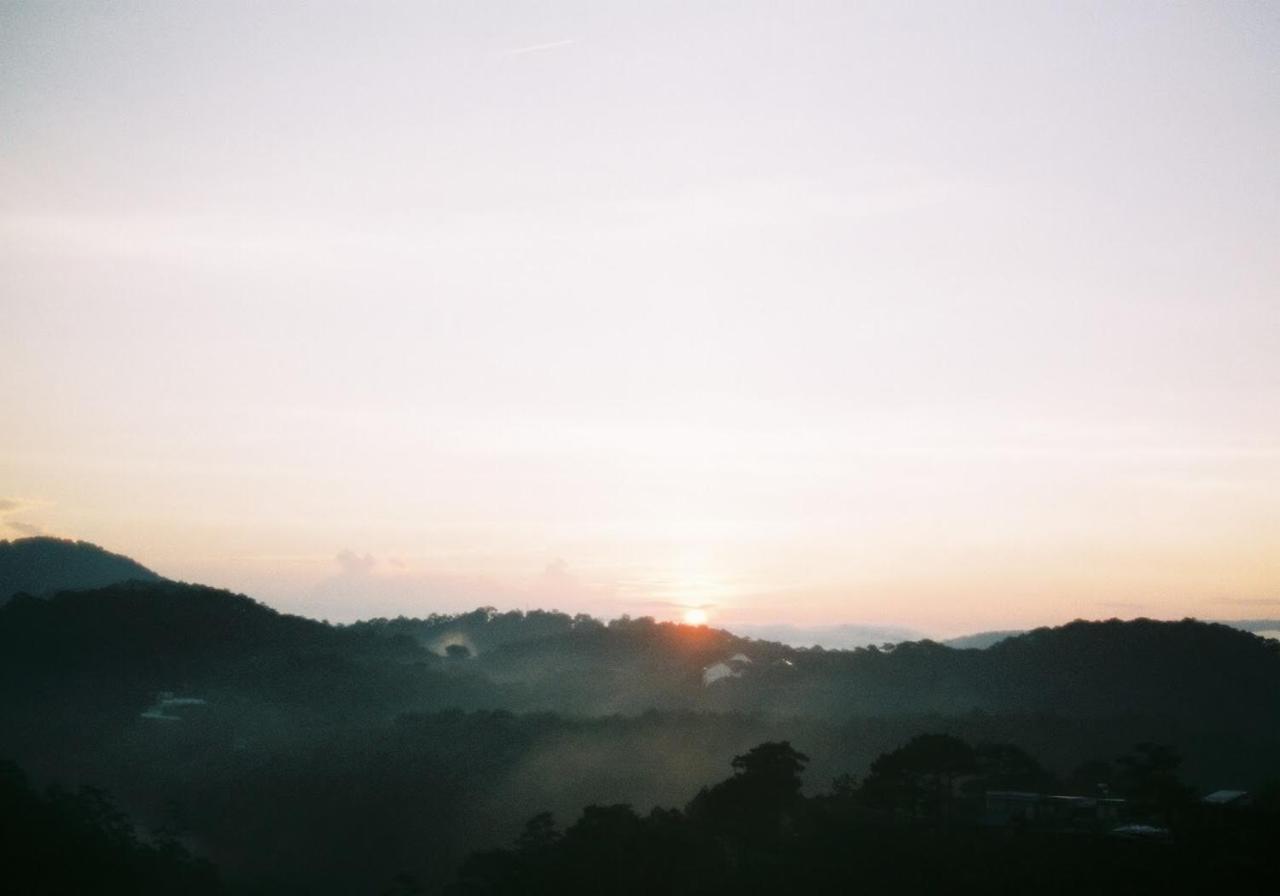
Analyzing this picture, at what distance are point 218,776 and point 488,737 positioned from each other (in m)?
16.9

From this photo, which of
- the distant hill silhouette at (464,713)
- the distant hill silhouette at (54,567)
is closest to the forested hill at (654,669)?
the distant hill silhouette at (464,713)

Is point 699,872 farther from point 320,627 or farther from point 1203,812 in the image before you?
point 320,627

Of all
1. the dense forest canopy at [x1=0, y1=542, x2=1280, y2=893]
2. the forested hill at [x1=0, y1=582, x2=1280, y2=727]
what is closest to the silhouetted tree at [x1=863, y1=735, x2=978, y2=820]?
the dense forest canopy at [x1=0, y1=542, x2=1280, y2=893]

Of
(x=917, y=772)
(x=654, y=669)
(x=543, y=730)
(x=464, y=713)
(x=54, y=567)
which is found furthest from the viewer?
(x=54, y=567)

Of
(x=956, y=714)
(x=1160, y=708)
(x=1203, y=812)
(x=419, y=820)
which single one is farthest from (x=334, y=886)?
(x=1160, y=708)

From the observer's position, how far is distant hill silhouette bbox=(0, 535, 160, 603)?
145 m

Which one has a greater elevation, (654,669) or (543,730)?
(654,669)

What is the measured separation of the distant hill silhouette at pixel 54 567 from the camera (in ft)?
477

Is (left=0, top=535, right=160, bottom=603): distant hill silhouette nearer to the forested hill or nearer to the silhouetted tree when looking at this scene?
the forested hill

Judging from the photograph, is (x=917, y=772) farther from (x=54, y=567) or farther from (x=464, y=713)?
(x=54, y=567)

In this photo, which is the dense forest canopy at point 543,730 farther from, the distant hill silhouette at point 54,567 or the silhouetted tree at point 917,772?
the distant hill silhouette at point 54,567

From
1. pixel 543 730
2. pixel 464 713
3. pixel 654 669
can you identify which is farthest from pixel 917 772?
pixel 654 669

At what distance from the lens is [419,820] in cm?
6475

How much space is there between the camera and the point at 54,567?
5984 inches
